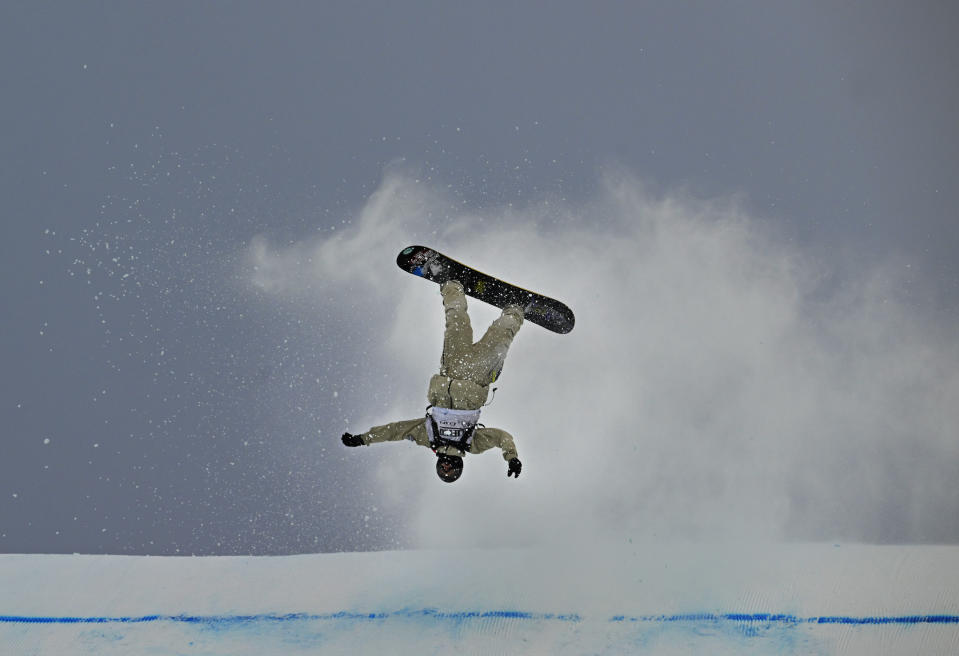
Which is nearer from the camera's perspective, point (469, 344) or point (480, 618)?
point (480, 618)

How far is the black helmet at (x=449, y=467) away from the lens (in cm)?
670

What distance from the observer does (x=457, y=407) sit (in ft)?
22.4

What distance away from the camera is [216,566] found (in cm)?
747

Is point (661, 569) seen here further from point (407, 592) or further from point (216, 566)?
point (216, 566)

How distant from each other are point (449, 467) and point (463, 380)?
766mm

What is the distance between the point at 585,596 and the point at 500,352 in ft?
7.27

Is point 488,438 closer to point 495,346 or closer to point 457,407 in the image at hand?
point 457,407

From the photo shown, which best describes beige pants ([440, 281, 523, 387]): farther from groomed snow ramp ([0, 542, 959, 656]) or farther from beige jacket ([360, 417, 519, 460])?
groomed snow ramp ([0, 542, 959, 656])

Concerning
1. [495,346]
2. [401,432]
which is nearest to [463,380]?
[495,346]

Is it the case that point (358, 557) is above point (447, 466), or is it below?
below

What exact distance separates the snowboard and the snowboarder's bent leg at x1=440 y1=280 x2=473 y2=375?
0.84 ft

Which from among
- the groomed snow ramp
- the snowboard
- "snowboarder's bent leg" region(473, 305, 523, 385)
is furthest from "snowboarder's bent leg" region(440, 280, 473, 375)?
the groomed snow ramp

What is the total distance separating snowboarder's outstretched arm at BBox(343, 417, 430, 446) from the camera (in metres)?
7.02

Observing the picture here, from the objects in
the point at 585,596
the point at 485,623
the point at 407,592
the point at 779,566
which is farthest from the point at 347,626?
the point at 779,566
